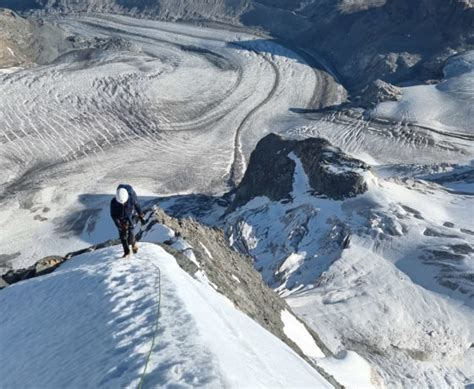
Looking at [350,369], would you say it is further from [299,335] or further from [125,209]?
[125,209]

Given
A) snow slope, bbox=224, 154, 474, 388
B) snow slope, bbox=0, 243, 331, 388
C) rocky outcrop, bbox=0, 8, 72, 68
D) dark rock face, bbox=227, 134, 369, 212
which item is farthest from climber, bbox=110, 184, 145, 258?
rocky outcrop, bbox=0, 8, 72, 68

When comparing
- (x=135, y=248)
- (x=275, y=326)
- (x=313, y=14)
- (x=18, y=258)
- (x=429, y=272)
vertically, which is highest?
(x=313, y=14)

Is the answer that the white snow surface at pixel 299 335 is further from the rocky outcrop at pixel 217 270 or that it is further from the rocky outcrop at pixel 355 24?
the rocky outcrop at pixel 355 24

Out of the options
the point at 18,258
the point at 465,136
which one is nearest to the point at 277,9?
the point at 465,136

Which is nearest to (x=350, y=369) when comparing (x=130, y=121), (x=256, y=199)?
(x=256, y=199)

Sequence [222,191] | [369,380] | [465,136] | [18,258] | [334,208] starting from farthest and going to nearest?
[465,136] → [222,191] → [18,258] → [334,208] → [369,380]

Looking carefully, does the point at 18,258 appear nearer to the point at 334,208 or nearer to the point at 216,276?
the point at 334,208
